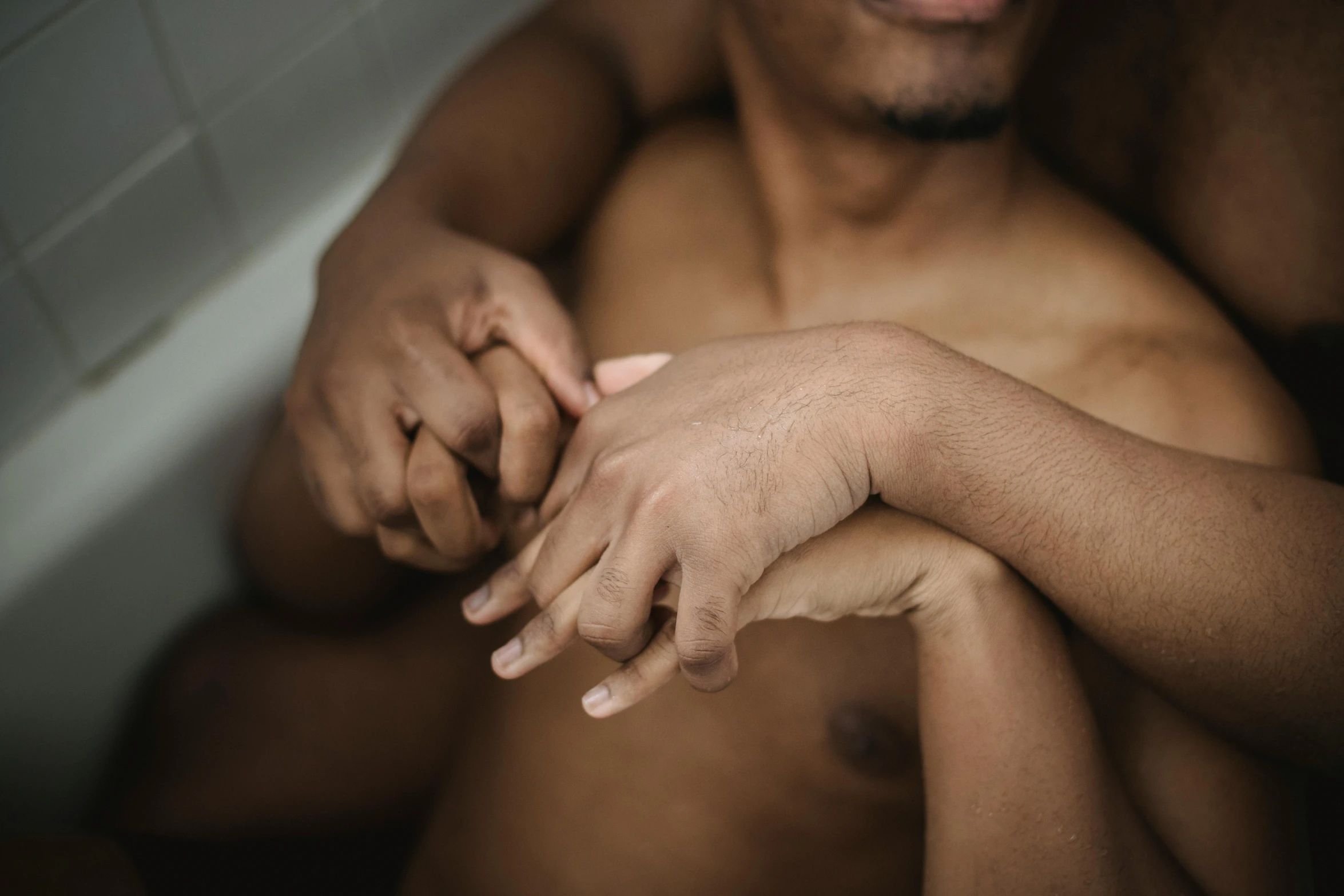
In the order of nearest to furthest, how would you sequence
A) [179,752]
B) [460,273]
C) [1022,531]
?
[1022,531], [460,273], [179,752]

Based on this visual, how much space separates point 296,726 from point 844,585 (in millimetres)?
608

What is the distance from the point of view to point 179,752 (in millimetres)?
988

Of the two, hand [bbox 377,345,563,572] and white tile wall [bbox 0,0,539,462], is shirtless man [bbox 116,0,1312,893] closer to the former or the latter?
hand [bbox 377,345,563,572]

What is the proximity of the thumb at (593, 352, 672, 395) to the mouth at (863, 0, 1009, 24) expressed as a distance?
0.93 feet

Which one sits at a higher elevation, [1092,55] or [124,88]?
[124,88]

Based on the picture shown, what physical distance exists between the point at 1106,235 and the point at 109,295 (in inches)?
35.6

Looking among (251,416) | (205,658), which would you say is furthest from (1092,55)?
(205,658)

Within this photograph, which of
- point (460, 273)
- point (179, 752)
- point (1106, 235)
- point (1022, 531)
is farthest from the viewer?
point (179, 752)

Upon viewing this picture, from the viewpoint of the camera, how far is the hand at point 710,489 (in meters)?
0.59

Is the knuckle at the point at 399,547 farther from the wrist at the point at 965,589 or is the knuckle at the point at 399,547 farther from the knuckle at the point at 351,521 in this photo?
the wrist at the point at 965,589

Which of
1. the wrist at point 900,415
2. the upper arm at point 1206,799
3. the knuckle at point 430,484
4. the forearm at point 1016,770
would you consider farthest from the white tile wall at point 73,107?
the upper arm at point 1206,799

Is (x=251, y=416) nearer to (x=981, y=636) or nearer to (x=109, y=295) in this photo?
(x=109, y=295)

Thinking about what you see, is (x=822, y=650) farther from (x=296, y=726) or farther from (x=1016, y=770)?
(x=296, y=726)

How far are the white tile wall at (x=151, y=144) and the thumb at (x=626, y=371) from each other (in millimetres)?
549
